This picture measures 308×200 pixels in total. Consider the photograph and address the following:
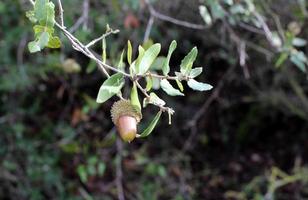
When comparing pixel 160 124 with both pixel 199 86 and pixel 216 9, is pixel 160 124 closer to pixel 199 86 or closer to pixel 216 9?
pixel 216 9

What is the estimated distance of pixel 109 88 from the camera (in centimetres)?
86

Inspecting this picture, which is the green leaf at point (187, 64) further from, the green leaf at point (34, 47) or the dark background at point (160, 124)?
the dark background at point (160, 124)

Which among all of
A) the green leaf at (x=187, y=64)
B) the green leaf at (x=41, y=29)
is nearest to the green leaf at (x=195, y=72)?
the green leaf at (x=187, y=64)

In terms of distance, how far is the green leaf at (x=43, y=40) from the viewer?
35.2 inches

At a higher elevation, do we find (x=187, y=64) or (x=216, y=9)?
(x=216, y=9)

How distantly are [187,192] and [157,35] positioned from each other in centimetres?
74

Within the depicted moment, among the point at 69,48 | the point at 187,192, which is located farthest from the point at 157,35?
the point at 187,192

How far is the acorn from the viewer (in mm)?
848

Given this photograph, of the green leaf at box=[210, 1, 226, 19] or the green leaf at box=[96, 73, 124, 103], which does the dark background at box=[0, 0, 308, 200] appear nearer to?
the green leaf at box=[210, 1, 226, 19]

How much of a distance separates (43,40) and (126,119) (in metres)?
0.18

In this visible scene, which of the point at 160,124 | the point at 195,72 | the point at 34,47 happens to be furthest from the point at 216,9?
the point at 160,124

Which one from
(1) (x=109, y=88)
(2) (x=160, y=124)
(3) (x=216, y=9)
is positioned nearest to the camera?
(1) (x=109, y=88)

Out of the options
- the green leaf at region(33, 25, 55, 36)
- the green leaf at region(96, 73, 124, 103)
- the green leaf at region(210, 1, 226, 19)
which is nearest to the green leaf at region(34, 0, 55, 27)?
the green leaf at region(33, 25, 55, 36)

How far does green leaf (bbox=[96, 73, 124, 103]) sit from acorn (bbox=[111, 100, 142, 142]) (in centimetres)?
4
